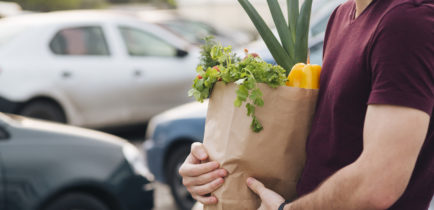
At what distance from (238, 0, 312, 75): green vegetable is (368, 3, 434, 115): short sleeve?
0.47m

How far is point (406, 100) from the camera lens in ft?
3.87

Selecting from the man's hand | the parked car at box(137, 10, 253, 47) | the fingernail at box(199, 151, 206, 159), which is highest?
the fingernail at box(199, 151, 206, 159)

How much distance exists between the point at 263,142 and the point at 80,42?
21.8ft

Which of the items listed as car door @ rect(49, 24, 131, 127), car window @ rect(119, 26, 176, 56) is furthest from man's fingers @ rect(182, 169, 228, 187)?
car window @ rect(119, 26, 176, 56)

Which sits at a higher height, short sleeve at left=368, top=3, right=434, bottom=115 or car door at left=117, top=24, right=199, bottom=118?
short sleeve at left=368, top=3, right=434, bottom=115

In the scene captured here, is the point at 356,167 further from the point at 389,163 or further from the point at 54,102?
the point at 54,102

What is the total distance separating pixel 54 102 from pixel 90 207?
3.80m

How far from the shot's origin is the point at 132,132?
884 cm

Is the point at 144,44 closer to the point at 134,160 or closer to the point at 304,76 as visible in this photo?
the point at 134,160

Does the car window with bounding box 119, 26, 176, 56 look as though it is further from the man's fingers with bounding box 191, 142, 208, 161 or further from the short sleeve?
the short sleeve

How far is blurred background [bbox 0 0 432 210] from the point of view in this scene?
3836 mm

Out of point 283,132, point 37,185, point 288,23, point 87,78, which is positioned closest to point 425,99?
point 283,132

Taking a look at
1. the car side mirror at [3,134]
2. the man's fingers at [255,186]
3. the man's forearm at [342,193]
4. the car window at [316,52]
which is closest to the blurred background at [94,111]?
the car side mirror at [3,134]

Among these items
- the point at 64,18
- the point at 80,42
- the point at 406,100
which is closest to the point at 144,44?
the point at 80,42
